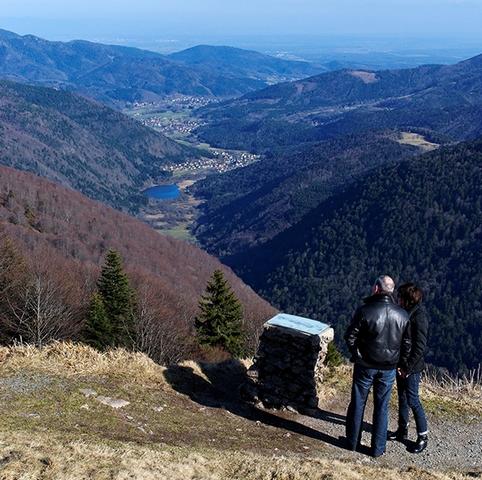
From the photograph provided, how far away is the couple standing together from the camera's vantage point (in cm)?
975

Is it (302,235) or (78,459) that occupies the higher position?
(78,459)

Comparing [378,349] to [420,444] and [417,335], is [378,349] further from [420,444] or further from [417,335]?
[420,444]

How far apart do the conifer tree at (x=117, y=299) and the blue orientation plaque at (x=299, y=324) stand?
77.5ft

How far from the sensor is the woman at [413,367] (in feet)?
33.4

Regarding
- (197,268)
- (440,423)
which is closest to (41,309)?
(440,423)

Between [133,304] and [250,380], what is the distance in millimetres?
27945

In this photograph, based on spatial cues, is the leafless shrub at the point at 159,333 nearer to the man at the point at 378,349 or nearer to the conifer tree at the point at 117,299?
the conifer tree at the point at 117,299

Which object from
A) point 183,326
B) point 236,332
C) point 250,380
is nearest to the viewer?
point 250,380

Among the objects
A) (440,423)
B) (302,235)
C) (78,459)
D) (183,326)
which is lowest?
(302,235)

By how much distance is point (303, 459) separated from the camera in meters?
9.27

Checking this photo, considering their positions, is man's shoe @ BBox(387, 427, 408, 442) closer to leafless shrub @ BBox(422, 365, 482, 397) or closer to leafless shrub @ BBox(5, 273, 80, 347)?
leafless shrub @ BBox(422, 365, 482, 397)

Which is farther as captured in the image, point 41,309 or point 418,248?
point 418,248

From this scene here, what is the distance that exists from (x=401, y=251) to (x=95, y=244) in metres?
95.2

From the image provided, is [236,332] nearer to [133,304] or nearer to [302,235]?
[133,304]
